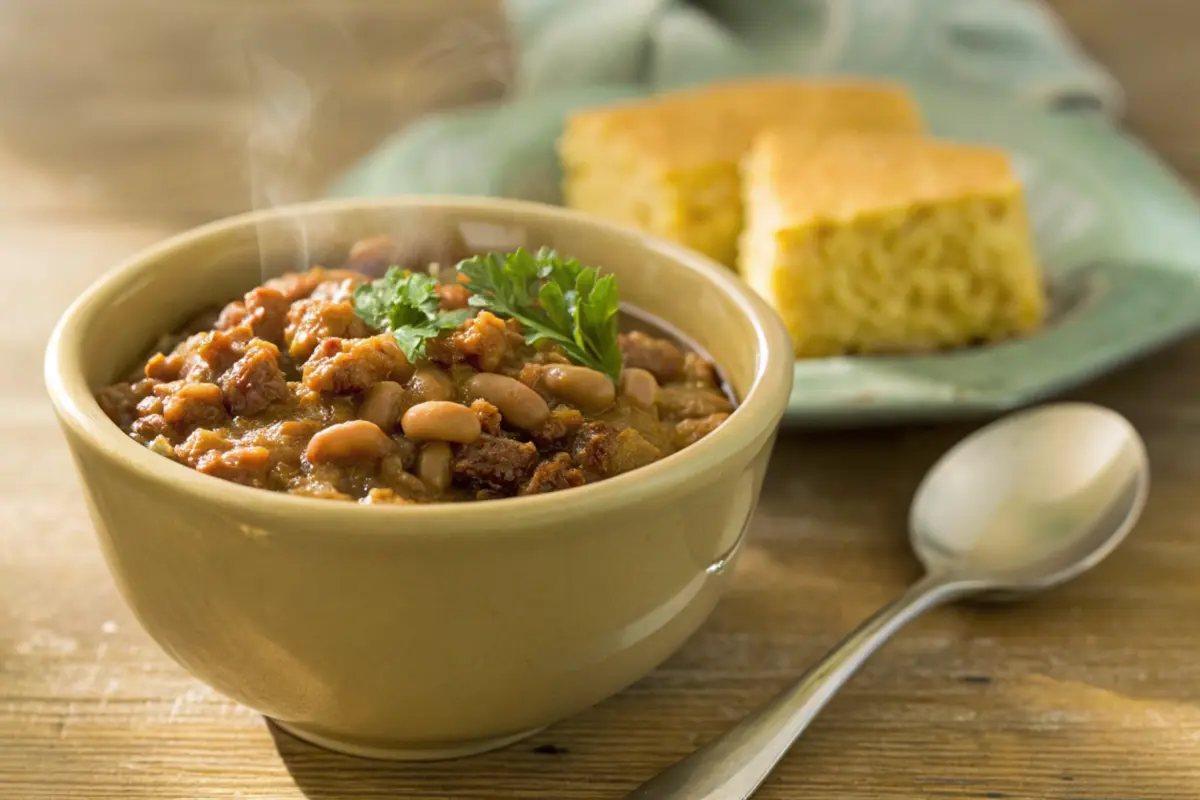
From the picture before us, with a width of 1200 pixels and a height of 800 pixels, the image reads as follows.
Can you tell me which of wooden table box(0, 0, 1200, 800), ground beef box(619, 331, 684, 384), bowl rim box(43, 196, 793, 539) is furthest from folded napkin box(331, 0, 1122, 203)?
bowl rim box(43, 196, 793, 539)

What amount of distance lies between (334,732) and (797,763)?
0.58 metres

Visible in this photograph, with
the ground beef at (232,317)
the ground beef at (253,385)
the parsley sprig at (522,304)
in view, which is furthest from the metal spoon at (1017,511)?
the ground beef at (232,317)

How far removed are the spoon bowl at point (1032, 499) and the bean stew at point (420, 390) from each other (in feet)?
1.66

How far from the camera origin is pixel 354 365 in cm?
144

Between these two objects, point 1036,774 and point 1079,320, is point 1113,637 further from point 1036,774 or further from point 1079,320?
point 1079,320

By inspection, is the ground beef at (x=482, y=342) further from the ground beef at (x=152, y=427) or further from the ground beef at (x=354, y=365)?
the ground beef at (x=152, y=427)

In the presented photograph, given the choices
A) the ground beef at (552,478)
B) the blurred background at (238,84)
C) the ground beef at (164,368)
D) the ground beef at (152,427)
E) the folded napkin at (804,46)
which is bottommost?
the blurred background at (238,84)

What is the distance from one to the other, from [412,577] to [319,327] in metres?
0.43

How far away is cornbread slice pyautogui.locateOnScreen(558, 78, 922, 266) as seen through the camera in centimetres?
286

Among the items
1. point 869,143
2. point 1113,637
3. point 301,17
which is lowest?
point 301,17

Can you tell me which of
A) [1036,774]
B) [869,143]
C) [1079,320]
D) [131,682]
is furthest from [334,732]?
[869,143]

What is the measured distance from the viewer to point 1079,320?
239cm

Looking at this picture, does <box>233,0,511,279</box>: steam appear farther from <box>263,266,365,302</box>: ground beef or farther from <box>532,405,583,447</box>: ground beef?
<box>532,405,583,447</box>: ground beef

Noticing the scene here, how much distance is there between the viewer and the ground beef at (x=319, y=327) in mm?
1532
